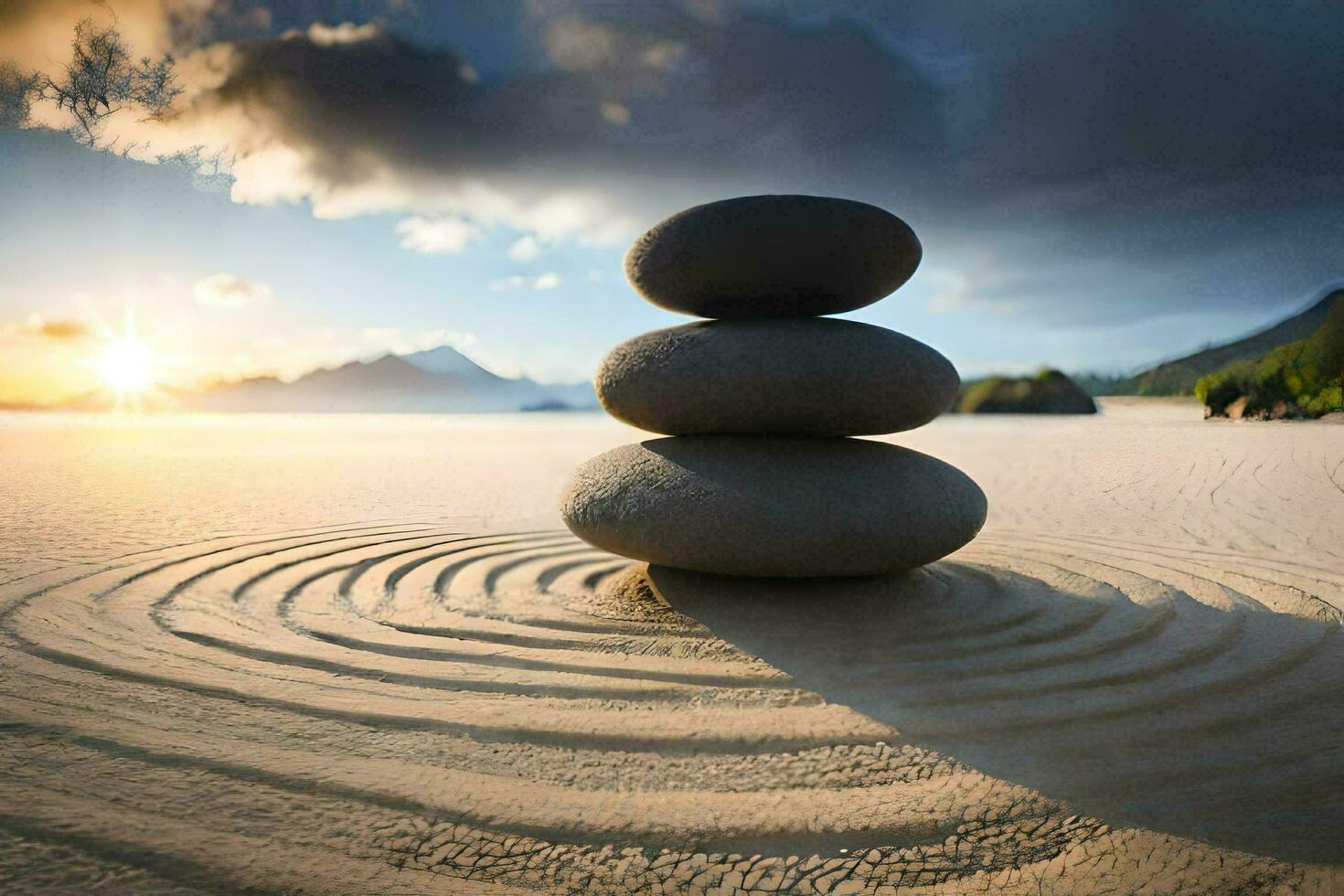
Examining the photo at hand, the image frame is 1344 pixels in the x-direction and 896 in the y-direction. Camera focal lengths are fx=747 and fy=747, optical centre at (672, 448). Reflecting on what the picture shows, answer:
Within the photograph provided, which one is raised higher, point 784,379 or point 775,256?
point 775,256

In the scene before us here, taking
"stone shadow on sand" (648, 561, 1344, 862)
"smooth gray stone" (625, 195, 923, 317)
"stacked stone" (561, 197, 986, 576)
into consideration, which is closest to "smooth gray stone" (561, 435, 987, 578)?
"stacked stone" (561, 197, 986, 576)

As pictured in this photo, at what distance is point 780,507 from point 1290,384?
54064mm

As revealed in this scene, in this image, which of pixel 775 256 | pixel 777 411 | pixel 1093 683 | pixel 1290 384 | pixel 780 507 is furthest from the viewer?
pixel 1290 384

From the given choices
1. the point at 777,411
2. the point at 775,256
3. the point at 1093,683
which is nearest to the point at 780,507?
the point at 777,411

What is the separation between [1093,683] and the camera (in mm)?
4668

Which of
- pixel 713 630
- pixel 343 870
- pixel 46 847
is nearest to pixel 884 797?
pixel 343 870

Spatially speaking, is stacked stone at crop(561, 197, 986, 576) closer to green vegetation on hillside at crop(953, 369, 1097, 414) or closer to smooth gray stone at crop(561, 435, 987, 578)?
smooth gray stone at crop(561, 435, 987, 578)

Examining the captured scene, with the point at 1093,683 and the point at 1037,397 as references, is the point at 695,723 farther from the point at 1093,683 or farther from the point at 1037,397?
the point at 1037,397

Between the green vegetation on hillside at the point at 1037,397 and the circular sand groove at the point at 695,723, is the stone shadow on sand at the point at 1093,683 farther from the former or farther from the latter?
the green vegetation on hillside at the point at 1037,397

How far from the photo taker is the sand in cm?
288

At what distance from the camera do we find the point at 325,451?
28.8 meters

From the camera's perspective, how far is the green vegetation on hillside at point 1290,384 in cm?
4384

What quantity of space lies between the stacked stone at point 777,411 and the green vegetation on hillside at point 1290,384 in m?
50.9

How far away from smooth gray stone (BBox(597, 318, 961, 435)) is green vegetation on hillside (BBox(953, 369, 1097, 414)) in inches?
2264
